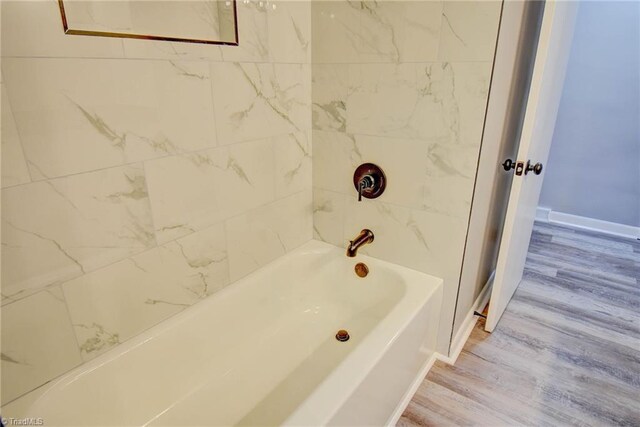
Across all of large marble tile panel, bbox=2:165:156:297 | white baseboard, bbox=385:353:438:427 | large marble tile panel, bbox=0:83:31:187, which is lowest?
white baseboard, bbox=385:353:438:427

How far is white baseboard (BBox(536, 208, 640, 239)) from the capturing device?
3130 millimetres

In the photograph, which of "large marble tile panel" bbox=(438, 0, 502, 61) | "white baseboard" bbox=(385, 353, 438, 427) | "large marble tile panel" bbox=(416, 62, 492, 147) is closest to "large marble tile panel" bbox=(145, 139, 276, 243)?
"large marble tile panel" bbox=(416, 62, 492, 147)

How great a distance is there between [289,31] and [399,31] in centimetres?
48

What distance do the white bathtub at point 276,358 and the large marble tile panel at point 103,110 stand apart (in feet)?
2.19

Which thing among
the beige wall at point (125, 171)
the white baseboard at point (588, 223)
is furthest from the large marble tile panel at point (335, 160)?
the white baseboard at point (588, 223)

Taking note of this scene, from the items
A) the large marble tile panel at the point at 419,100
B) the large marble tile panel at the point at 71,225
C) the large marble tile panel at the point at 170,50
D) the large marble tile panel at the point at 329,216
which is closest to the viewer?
the large marble tile panel at the point at 71,225

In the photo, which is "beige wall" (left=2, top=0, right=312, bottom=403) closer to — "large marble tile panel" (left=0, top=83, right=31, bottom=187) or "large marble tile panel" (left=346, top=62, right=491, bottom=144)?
"large marble tile panel" (left=0, top=83, right=31, bottom=187)

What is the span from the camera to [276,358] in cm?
164

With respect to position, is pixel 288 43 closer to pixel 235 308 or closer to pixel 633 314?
pixel 235 308

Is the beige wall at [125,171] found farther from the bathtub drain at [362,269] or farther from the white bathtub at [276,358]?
the bathtub drain at [362,269]

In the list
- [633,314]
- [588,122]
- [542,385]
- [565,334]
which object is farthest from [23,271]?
[588,122]

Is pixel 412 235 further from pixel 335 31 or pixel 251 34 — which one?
pixel 251 34

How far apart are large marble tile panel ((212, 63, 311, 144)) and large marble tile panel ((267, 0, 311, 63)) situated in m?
0.04

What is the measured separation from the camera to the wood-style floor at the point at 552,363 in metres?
1.52
